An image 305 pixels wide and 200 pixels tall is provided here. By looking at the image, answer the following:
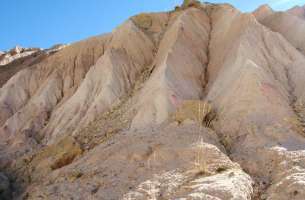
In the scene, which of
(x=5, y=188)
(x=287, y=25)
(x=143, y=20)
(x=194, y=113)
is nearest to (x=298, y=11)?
(x=287, y=25)

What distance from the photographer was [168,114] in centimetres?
1312

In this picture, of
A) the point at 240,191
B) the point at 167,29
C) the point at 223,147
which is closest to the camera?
the point at 240,191

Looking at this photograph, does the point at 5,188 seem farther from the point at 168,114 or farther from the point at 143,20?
the point at 143,20

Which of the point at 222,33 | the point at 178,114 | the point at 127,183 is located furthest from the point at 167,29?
the point at 127,183

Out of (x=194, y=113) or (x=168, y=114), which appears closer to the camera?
(x=194, y=113)

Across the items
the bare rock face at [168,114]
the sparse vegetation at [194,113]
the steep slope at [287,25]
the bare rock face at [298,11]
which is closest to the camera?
the bare rock face at [168,114]

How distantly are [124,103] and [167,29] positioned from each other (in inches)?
283

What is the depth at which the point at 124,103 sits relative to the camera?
52.8ft

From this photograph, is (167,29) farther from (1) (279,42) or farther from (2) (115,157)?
(2) (115,157)

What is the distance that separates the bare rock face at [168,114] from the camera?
8.03m

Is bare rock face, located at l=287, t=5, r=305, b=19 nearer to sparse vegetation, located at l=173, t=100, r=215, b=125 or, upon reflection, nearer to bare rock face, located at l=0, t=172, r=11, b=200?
sparse vegetation, located at l=173, t=100, r=215, b=125

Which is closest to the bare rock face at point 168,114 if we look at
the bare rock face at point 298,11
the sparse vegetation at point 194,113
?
the sparse vegetation at point 194,113

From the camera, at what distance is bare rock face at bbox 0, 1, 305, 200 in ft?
26.3

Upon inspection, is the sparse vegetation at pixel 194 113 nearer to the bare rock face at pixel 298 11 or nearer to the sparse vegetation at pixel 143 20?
the sparse vegetation at pixel 143 20
